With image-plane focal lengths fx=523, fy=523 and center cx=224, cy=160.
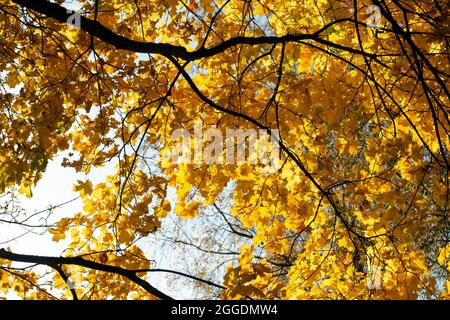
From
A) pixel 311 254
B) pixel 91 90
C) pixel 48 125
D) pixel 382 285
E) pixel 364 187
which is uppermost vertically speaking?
pixel 91 90

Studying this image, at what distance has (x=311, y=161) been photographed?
523cm

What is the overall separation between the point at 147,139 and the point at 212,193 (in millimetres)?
855

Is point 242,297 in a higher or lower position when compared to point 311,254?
lower

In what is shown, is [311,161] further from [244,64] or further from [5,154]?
[5,154]

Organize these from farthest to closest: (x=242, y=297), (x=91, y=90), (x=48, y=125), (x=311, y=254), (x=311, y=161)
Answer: (x=311, y=254) < (x=311, y=161) < (x=91, y=90) < (x=48, y=125) < (x=242, y=297)

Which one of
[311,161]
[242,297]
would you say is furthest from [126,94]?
[242,297]

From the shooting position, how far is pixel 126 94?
550 cm

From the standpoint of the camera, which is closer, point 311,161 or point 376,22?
point 376,22

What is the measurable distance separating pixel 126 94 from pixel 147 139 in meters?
0.60

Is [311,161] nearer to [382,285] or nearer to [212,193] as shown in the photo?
[212,193]
